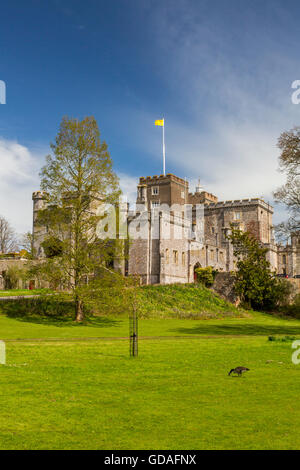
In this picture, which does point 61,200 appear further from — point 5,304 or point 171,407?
point 171,407

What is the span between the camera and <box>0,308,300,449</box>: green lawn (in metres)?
7.00

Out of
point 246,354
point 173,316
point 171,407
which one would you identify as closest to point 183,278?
point 173,316

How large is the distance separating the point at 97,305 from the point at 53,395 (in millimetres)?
20751

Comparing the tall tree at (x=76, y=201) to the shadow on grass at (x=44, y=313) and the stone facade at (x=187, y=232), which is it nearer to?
the shadow on grass at (x=44, y=313)

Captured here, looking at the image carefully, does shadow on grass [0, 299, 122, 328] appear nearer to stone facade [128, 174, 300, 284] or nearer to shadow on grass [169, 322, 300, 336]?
shadow on grass [169, 322, 300, 336]

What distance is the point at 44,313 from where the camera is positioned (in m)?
34.1

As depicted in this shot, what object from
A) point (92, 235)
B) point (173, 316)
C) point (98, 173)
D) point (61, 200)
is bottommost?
point (173, 316)

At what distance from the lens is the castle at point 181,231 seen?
47469 mm

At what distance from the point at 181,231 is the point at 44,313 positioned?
2124 centimetres

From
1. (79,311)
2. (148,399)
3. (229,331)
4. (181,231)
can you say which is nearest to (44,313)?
(79,311)

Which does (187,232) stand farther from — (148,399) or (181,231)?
(148,399)

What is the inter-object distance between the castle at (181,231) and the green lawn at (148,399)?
13840 mm

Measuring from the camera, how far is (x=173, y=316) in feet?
119
